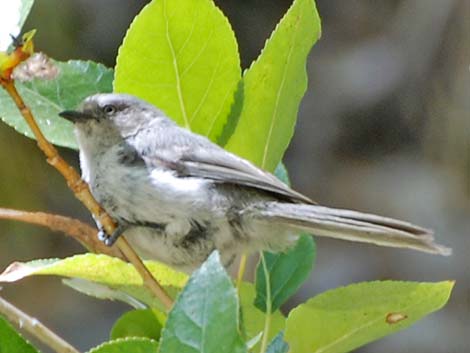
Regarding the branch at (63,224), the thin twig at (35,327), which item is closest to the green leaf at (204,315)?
the thin twig at (35,327)

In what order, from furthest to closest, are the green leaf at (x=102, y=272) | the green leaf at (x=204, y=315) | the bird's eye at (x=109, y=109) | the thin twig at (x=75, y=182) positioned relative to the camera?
the bird's eye at (x=109, y=109)
the green leaf at (x=102, y=272)
the thin twig at (x=75, y=182)
the green leaf at (x=204, y=315)

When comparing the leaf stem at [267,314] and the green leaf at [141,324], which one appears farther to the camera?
the green leaf at [141,324]

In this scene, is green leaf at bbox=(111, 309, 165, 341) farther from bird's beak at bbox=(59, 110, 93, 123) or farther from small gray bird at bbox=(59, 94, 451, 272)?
bird's beak at bbox=(59, 110, 93, 123)

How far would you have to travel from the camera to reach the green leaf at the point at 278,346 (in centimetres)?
151

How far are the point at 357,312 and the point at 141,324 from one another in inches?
16.4

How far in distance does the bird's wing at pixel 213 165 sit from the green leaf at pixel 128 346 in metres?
0.63

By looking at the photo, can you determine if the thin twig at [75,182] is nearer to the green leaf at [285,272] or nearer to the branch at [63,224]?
the branch at [63,224]

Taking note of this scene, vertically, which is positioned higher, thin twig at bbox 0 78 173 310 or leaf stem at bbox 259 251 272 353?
thin twig at bbox 0 78 173 310

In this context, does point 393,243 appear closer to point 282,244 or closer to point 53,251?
point 282,244

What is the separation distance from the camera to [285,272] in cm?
178

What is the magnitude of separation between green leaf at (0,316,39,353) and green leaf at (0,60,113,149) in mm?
649

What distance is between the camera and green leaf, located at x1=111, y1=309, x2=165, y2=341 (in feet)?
5.54

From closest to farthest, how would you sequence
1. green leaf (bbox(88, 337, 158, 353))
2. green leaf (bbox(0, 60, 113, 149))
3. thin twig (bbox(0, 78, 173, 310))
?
green leaf (bbox(88, 337, 158, 353))
thin twig (bbox(0, 78, 173, 310))
green leaf (bbox(0, 60, 113, 149))

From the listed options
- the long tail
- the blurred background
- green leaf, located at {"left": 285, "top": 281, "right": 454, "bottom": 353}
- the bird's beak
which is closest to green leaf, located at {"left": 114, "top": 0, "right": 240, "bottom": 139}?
the bird's beak
